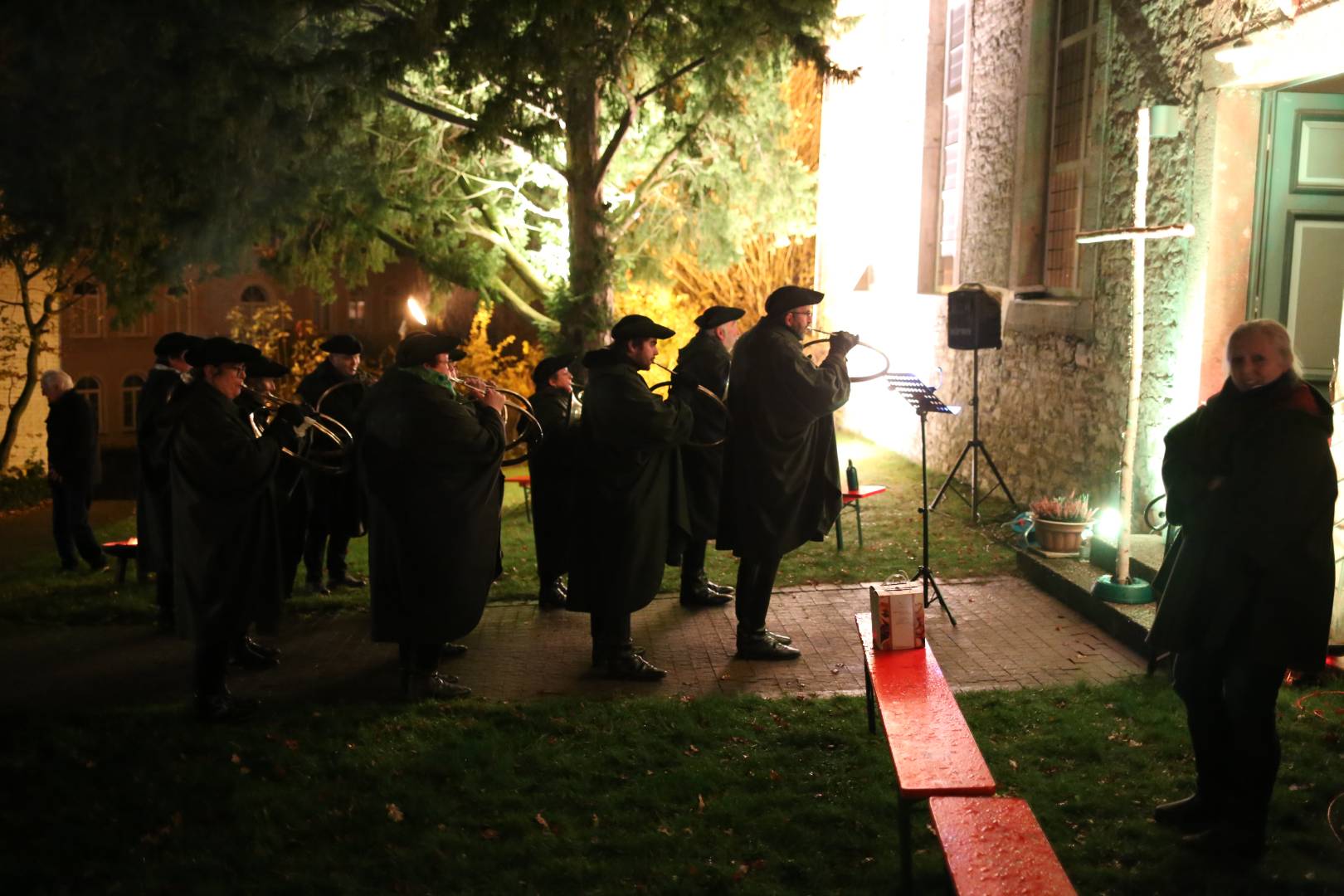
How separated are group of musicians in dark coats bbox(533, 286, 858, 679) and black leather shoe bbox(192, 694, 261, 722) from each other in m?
1.86

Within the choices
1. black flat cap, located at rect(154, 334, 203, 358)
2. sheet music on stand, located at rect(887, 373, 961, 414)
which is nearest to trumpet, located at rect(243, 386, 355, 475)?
black flat cap, located at rect(154, 334, 203, 358)

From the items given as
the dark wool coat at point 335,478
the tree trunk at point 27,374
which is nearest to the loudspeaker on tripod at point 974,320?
the dark wool coat at point 335,478

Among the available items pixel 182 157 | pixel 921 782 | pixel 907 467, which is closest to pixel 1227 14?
pixel 921 782

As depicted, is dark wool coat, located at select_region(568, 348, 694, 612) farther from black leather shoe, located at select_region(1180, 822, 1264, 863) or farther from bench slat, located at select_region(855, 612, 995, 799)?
black leather shoe, located at select_region(1180, 822, 1264, 863)

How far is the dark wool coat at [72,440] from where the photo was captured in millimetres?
10062

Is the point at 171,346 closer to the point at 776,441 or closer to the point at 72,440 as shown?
the point at 72,440

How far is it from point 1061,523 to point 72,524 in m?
7.81

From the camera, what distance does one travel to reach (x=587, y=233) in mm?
13586

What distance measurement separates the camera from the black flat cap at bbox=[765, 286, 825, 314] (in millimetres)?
7359

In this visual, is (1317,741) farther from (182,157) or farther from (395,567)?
(182,157)

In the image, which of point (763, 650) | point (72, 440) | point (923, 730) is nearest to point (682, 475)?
point (763, 650)

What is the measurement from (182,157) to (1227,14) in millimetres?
9257

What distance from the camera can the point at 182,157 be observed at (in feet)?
39.4

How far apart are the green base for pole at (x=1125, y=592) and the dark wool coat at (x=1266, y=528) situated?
3.30m
